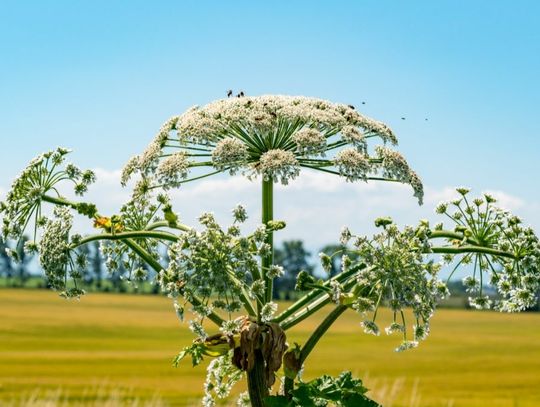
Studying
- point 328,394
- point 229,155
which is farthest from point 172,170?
point 328,394

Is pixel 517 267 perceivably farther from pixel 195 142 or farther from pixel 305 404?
pixel 195 142

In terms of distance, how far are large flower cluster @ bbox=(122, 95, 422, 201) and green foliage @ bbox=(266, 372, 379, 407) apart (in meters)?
1.77

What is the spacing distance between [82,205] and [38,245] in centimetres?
54

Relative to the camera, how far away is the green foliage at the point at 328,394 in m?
6.54

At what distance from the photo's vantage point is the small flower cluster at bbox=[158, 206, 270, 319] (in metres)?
5.85

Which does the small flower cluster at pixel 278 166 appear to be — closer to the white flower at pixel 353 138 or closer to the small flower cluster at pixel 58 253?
the white flower at pixel 353 138

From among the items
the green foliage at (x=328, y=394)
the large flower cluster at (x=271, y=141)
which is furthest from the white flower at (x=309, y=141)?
the green foliage at (x=328, y=394)

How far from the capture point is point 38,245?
7113 mm

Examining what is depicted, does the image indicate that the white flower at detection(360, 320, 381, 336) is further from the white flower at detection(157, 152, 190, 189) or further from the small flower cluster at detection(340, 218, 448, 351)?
the white flower at detection(157, 152, 190, 189)

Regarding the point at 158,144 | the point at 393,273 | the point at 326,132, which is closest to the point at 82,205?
the point at 158,144

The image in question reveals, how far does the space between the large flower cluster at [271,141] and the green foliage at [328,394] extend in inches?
69.5

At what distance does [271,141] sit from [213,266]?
1.47 m

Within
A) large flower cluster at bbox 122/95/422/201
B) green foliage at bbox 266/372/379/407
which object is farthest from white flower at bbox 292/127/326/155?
green foliage at bbox 266/372/379/407

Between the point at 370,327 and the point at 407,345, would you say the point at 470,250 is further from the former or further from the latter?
the point at 370,327
